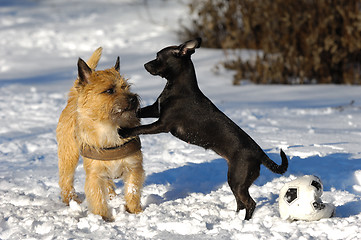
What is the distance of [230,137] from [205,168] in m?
1.49

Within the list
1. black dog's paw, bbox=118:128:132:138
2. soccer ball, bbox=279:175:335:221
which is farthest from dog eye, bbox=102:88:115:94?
soccer ball, bbox=279:175:335:221

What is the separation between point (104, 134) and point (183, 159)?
66.8 inches

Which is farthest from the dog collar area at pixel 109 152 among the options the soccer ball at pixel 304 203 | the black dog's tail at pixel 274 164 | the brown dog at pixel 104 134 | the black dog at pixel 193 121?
the soccer ball at pixel 304 203

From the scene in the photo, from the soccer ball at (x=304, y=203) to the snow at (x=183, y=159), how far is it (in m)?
0.06

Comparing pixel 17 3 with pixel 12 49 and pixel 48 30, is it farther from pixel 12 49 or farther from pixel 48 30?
pixel 12 49

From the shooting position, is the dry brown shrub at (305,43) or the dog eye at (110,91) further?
the dry brown shrub at (305,43)

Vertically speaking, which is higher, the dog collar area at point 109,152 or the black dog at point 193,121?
the black dog at point 193,121

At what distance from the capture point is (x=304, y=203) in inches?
139

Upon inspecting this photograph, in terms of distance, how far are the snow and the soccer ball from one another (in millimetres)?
64

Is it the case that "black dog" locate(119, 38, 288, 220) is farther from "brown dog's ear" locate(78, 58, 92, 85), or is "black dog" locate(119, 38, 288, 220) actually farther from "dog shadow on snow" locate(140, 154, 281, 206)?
"dog shadow on snow" locate(140, 154, 281, 206)

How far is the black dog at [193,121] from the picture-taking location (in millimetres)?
3582

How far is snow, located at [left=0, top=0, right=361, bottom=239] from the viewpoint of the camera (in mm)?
3598

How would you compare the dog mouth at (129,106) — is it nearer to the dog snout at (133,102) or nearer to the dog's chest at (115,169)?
the dog snout at (133,102)

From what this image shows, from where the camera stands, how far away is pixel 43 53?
1262cm
